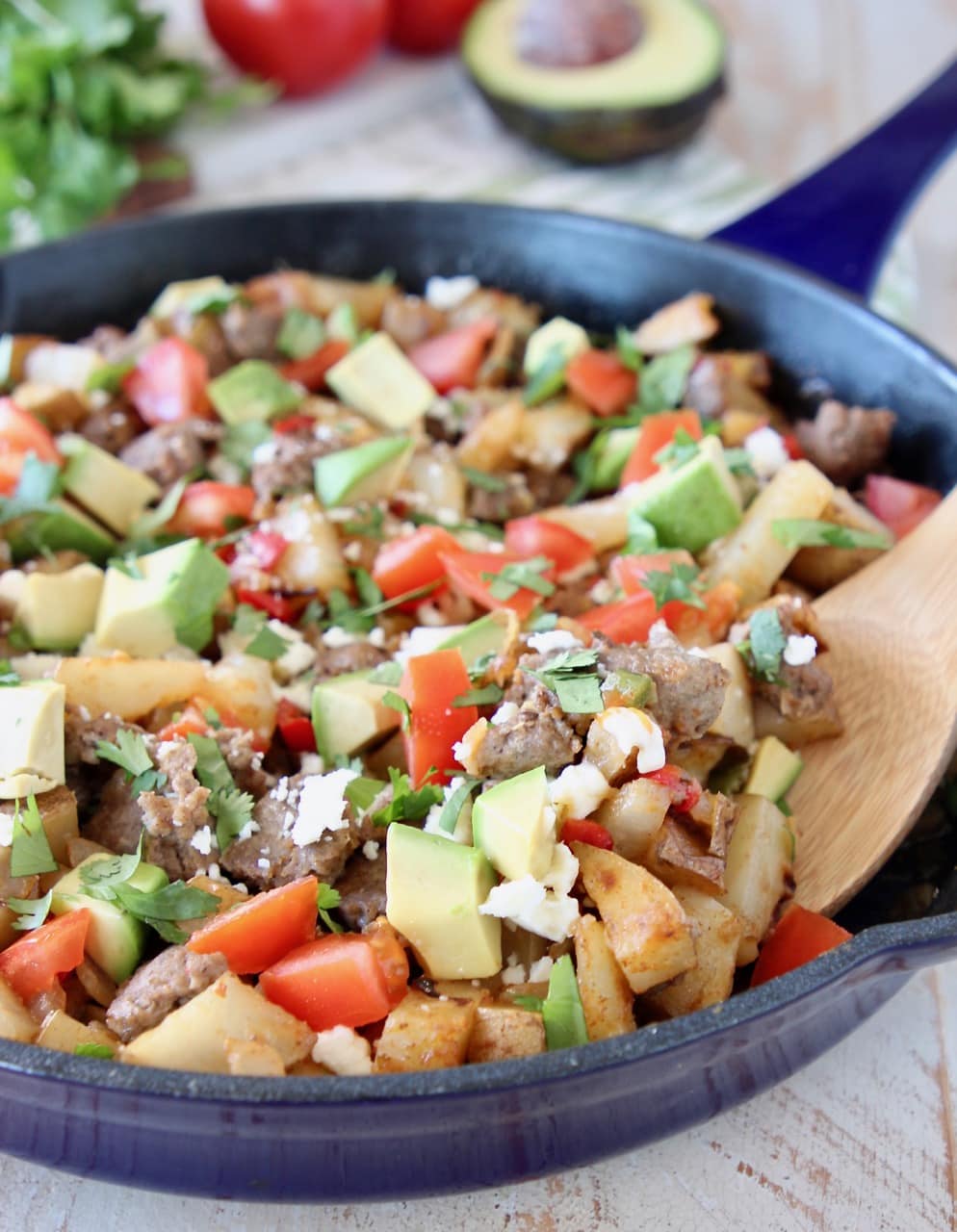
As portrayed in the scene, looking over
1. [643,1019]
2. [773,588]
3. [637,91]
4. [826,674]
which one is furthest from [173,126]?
[643,1019]

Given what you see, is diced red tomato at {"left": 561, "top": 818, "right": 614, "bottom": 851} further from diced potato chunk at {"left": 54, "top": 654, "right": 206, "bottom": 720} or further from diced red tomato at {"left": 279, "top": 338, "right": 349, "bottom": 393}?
diced red tomato at {"left": 279, "top": 338, "right": 349, "bottom": 393}

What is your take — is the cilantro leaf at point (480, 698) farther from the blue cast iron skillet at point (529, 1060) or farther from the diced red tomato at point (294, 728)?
the blue cast iron skillet at point (529, 1060)

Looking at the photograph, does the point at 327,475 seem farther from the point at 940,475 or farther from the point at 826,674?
the point at 940,475

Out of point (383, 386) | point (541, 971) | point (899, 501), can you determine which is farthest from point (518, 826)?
point (383, 386)

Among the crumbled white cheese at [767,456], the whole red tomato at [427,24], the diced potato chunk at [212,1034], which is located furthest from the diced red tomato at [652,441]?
the whole red tomato at [427,24]

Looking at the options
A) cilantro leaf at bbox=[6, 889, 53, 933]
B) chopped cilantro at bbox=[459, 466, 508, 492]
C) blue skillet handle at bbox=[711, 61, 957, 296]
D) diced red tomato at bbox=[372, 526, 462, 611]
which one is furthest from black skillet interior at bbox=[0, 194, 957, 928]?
cilantro leaf at bbox=[6, 889, 53, 933]

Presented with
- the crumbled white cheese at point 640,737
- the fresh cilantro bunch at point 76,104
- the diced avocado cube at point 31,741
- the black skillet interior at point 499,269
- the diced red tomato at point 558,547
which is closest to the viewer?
the crumbled white cheese at point 640,737
